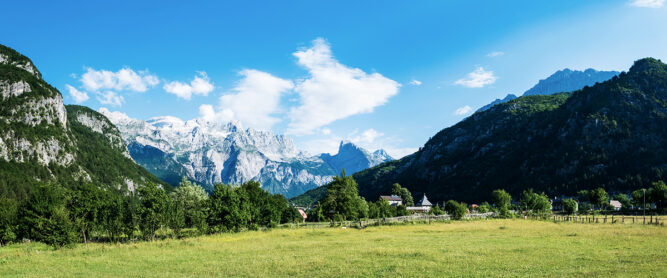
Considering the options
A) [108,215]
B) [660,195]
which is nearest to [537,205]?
[660,195]

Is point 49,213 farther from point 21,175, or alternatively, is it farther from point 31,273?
point 21,175

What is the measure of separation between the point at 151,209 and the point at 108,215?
1039 centimetres

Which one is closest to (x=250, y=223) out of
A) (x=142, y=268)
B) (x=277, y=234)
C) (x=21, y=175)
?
(x=277, y=234)

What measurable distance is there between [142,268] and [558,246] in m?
39.6

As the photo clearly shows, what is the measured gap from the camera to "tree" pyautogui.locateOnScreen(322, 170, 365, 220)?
8100cm

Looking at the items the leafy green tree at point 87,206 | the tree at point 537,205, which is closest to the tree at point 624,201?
the tree at point 537,205

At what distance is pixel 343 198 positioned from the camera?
8131 centimetres

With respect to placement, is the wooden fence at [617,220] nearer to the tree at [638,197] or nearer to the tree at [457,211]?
the tree at [457,211]

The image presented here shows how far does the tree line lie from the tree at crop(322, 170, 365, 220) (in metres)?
17.5

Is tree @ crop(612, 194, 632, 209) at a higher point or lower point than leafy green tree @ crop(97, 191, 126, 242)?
lower

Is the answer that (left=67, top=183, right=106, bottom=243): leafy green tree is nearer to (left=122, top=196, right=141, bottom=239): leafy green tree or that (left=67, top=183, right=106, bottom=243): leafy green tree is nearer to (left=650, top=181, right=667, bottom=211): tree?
(left=122, top=196, right=141, bottom=239): leafy green tree

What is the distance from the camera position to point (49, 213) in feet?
161

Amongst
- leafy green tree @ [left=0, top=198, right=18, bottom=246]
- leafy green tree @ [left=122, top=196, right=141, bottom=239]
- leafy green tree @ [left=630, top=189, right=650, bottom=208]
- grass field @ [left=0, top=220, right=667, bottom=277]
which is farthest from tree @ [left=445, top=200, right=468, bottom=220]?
leafy green tree @ [left=0, top=198, right=18, bottom=246]

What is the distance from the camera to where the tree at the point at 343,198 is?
266 ft
